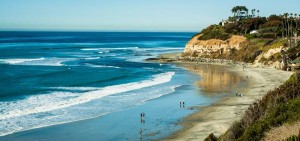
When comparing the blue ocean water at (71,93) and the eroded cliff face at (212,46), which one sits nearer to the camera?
the blue ocean water at (71,93)

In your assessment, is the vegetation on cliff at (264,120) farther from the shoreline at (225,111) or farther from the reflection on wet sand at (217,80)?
the reflection on wet sand at (217,80)

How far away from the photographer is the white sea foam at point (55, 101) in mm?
35031

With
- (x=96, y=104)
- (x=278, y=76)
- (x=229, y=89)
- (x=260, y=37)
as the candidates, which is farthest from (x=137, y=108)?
(x=260, y=37)

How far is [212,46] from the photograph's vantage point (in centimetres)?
9275

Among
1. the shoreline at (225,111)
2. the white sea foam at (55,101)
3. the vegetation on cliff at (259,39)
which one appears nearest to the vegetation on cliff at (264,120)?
the shoreline at (225,111)

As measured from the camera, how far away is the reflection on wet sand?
4900 centimetres

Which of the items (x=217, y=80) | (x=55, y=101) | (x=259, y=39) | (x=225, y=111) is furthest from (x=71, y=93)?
(x=259, y=39)

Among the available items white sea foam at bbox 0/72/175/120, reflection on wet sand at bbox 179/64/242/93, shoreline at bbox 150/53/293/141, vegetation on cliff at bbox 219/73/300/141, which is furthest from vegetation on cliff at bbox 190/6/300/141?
white sea foam at bbox 0/72/175/120

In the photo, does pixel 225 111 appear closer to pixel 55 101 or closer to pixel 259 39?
pixel 55 101

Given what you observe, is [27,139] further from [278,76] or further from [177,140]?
[278,76]

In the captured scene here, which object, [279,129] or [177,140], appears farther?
[177,140]

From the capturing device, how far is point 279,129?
1377cm

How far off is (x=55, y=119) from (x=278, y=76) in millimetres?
35121

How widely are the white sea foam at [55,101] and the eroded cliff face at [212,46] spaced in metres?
40.2
